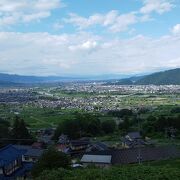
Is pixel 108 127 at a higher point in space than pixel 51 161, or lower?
lower

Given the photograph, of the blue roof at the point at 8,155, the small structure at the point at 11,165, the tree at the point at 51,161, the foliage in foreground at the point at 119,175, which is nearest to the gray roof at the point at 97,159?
the small structure at the point at 11,165

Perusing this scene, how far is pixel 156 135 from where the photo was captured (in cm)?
4325

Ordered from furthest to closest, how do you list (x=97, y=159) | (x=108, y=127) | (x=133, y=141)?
(x=108, y=127)
(x=133, y=141)
(x=97, y=159)

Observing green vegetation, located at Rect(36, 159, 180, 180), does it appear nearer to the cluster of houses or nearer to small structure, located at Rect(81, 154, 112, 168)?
the cluster of houses

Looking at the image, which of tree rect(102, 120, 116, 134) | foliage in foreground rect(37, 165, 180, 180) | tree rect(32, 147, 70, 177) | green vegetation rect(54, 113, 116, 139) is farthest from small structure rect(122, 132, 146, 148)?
foliage in foreground rect(37, 165, 180, 180)

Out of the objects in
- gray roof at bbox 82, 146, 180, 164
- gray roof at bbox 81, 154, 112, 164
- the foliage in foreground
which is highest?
the foliage in foreground

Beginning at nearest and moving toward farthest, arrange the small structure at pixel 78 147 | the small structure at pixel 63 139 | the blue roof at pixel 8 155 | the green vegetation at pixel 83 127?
1. the blue roof at pixel 8 155
2. the small structure at pixel 78 147
3. the small structure at pixel 63 139
4. the green vegetation at pixel 83 127

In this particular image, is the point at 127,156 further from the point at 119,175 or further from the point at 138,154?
the point at 119,175

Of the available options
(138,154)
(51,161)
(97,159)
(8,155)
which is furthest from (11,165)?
(138,154)

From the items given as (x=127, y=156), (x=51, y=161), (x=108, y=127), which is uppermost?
(x=51, y=161)

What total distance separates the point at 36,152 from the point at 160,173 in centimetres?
1733

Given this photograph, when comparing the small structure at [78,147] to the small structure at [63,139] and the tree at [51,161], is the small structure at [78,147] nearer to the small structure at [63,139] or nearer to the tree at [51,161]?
the small structure at [63,139]

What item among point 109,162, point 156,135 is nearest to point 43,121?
point 156,135

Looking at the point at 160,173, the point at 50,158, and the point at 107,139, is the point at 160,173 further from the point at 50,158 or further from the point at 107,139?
the point at 107,139
